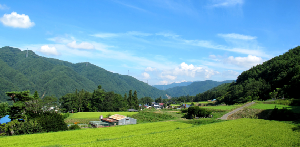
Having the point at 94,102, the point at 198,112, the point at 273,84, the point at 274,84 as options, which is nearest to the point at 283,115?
the point at 198,112

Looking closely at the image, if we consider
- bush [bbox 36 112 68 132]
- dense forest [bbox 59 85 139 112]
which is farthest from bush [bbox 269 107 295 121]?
dense forest [bbox 59 85 139 112]

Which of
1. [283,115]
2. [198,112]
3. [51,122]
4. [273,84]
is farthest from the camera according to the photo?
[273,84]

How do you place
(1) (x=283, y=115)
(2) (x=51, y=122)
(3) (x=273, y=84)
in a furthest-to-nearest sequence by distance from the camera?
(3) (x=273, y=84), (1) (x=283, y=115), (2) (x=51, y=122)

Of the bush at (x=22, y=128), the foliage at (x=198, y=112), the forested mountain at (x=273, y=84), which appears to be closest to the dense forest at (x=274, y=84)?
the forested mountain at (x=273, y=84)

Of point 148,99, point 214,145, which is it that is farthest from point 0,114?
point 148,99

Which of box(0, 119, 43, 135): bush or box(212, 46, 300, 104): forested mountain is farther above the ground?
box(212, 46, 300, 104): forested mountain

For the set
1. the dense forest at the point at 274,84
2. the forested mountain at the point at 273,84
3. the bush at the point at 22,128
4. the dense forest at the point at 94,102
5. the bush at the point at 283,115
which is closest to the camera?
Answer: the bush at the point at 22,128

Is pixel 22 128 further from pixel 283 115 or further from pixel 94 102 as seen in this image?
pixel 94 102

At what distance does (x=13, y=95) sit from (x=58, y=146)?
2301 cm

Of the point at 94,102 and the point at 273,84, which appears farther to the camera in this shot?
the point at 94,102

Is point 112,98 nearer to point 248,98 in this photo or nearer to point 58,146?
point 248,98

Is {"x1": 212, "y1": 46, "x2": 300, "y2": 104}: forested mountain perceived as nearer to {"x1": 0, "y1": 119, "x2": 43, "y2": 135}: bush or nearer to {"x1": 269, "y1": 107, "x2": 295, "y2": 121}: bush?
{"x1": 269, "y1": 107, "x2": 295, "y2": 121}: bush

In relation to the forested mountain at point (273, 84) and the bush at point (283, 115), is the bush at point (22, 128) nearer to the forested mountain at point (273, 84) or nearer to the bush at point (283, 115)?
the bush at point (283, 115)

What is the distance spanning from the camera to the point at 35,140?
18875 mm
